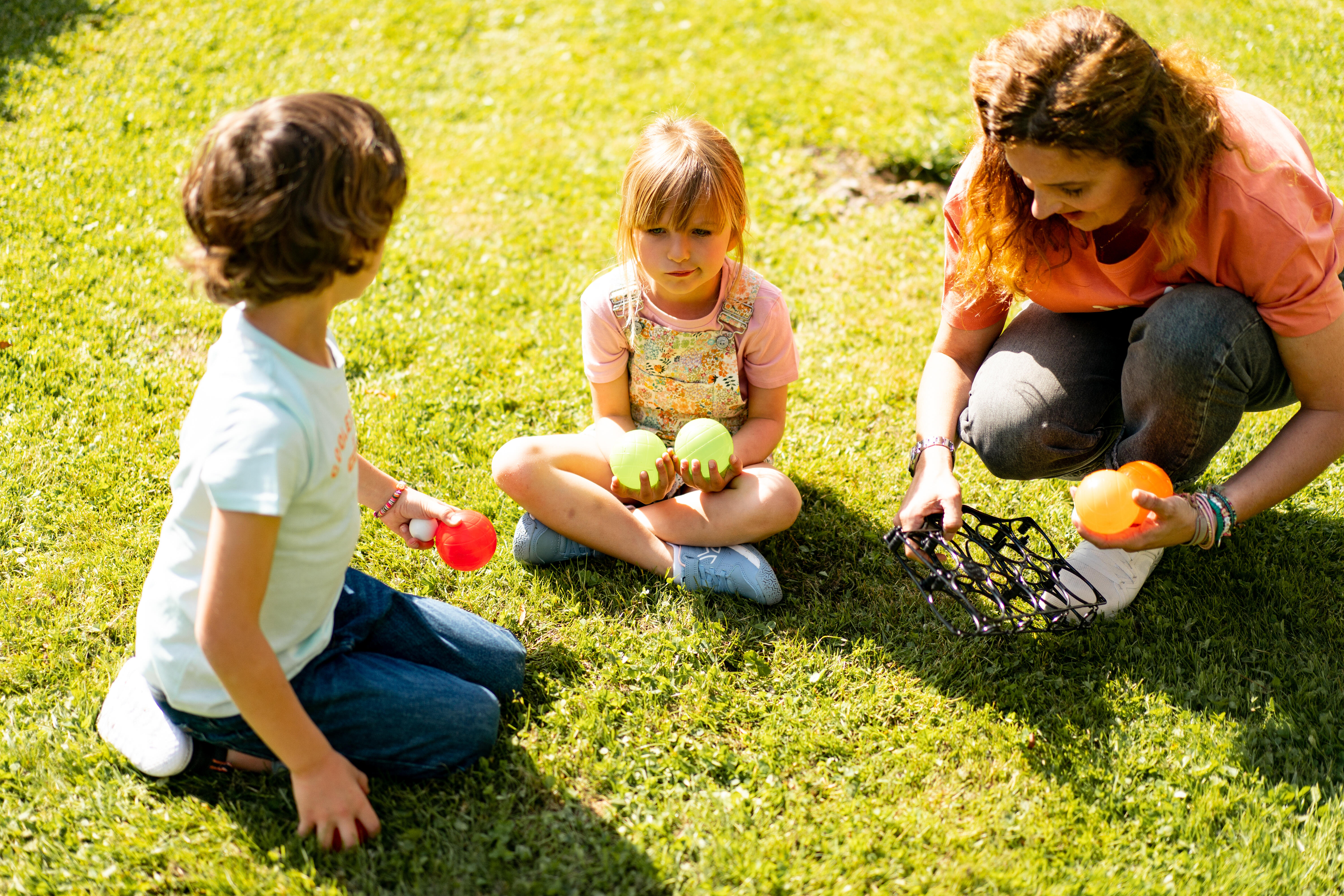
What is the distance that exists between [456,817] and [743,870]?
63cm

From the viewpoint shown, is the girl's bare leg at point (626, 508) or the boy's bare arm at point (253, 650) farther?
the girl's bare leg at point (626, 508)

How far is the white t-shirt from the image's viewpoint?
1778mm

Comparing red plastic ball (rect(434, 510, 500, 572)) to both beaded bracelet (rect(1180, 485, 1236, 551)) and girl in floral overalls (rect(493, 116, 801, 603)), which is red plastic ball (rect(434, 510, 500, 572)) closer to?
girl in floral overalls (rect(493, 116, 801, 603))

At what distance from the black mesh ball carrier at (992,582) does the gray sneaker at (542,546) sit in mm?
898

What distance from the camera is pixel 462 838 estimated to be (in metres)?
2.16

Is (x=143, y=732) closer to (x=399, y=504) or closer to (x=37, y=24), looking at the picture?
(x=399, y=504)

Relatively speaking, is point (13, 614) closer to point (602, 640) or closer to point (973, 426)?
point (602, 640)

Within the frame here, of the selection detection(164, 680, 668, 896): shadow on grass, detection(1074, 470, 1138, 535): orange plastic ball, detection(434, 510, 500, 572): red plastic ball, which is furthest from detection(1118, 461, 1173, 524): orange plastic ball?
detection(434, 510, 500, 572): red plastic ball

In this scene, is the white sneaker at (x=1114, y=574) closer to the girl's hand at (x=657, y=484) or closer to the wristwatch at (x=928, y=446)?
the wristwatch at (x=928, y=446)

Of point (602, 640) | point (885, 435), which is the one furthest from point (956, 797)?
point (885, 435)

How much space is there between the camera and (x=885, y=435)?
3516mm

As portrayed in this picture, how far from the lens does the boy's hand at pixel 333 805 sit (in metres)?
2.02

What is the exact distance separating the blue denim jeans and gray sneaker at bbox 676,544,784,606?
27.8 inches

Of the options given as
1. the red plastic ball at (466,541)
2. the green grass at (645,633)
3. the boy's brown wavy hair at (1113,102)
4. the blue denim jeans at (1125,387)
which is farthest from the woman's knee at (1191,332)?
the red plastic ball at (466,541)
